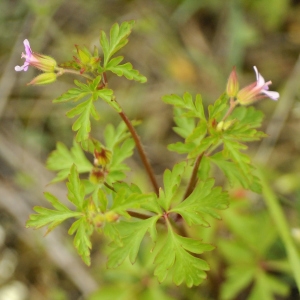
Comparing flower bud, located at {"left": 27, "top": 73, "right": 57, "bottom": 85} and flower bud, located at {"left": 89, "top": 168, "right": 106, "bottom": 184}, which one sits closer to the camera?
flower bud, located at {"left": 27, "top": 73, "right": 57, "bottom": 85}

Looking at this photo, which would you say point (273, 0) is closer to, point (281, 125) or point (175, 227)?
point (281, 125)

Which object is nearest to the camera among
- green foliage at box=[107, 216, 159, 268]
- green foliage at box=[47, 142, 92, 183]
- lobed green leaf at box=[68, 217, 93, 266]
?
lobed green leaf at box=[68, 217, 93, 266]

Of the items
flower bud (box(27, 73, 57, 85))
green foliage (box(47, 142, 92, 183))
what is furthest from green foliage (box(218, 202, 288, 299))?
flower bud (box(27, 73, 57, 85))

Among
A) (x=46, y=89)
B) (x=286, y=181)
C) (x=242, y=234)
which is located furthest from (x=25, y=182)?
(x=286, y=181)

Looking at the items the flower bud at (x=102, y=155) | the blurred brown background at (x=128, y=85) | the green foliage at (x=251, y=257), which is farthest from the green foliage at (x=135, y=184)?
the blurred brown background at (x=128, y=85)

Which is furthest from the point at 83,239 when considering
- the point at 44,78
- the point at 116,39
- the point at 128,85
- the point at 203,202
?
the point at 128,85

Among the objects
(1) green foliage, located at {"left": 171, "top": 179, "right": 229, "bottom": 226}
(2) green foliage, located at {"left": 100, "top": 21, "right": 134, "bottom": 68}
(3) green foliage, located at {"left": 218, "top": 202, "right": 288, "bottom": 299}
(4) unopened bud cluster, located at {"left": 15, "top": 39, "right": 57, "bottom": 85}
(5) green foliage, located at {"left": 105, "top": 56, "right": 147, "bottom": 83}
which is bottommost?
(3) green foliage, located at {"left": 218, "top": 202, "right": 288, "bottom": 299}

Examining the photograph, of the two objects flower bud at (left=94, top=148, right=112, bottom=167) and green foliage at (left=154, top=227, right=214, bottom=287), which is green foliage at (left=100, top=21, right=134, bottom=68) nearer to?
flower bud at (left=94, top=148, right=112, bottom=167)

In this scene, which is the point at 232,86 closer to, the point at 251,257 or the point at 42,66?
the point at 42,66
